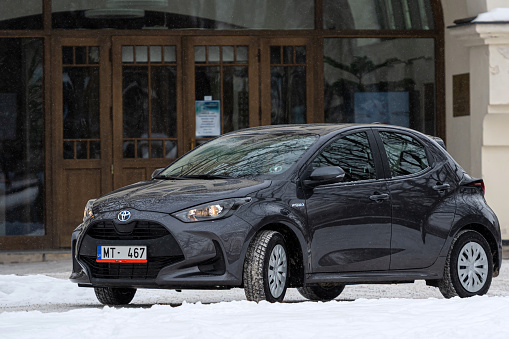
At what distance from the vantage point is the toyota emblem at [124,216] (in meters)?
8.82

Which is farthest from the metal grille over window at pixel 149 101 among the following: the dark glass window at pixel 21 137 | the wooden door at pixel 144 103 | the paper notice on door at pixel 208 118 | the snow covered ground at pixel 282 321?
the snow covered ground at pixel 282 321

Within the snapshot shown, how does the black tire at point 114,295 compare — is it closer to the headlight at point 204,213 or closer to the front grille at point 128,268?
the front grille at point 128,268

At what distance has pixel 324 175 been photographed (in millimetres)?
9141

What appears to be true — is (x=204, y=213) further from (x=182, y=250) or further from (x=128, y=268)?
(x=128, y=268)

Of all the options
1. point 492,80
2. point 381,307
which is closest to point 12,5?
point 492,80

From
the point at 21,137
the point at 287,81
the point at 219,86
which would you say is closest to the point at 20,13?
the point at 21,137

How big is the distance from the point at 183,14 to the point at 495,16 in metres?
4.28

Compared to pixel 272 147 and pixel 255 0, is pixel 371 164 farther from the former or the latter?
pixel 255 0

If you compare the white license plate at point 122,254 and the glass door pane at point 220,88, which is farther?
the glass door pane at point 220,88

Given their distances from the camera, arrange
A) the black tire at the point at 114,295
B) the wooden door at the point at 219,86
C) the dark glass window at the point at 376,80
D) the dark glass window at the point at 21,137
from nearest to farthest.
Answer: the black tire at the point at 114,295
the dark glass window at the point at 21,137
the wooden door at the point at 219,86
the dark glass window at the point at 376,80

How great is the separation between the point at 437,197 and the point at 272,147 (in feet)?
5.17

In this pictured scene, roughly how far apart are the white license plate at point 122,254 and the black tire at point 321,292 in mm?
2302

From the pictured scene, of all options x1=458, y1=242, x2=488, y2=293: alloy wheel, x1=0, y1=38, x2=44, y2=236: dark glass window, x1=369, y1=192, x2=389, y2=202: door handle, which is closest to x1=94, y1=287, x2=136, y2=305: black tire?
x1=369, y1=192, x2=389, y2=202: door handle

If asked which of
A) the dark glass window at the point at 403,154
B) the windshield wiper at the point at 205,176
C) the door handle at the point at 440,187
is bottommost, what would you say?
the door handle at the point at 440,187
